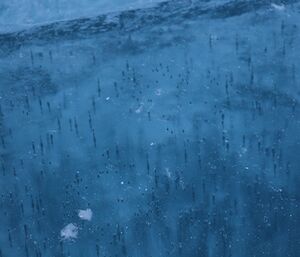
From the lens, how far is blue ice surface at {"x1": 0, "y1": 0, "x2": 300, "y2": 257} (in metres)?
9.50

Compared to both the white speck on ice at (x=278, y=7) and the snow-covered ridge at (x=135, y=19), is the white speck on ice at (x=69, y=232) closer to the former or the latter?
the snow-covered ridge at (x=135, y=19)

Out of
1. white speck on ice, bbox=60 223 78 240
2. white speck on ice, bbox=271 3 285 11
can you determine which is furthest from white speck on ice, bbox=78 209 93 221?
white speck on ice, bbox=271 3 285 11

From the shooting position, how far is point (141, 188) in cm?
1027

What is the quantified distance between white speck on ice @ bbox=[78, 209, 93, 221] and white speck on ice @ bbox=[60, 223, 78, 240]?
9.4 inches

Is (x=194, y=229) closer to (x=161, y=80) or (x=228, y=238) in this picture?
(x=228, y=238)

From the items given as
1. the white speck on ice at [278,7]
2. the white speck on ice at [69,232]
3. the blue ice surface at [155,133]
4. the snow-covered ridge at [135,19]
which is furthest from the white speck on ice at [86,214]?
the white speck on ice at [278,7]

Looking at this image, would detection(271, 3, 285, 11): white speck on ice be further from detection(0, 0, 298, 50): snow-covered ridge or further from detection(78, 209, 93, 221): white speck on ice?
detection(78, 209, 93, 221): white speck on ice

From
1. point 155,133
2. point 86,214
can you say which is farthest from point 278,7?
point 86,214

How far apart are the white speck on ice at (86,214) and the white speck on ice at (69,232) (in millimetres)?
239

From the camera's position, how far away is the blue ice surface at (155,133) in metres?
9.50

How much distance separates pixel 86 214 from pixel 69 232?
1.62 ft

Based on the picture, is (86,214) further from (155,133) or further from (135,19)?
(135,19)

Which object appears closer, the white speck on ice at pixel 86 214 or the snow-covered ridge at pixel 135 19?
the white speck on ice at pixel 86 214

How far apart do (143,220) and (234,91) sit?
4296 mm
